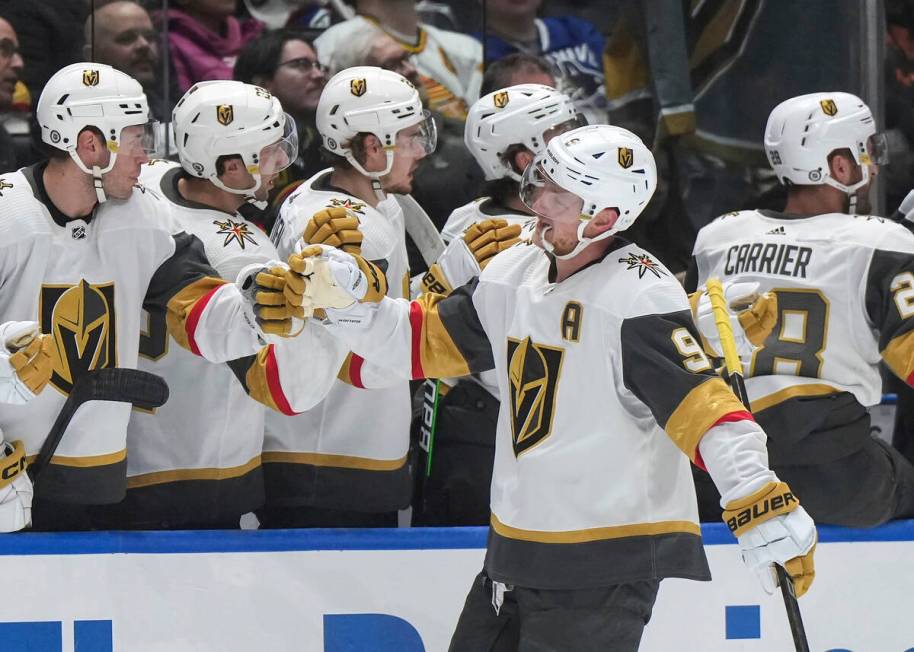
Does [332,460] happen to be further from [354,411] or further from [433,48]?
[433,48]

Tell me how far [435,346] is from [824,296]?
129 cm

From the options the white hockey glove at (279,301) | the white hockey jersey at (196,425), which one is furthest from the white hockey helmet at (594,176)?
the white hockey jersey at (196,425)

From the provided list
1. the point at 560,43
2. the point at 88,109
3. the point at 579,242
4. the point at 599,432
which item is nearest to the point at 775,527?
the point at 599,432

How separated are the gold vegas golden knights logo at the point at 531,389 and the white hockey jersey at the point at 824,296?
116 cm

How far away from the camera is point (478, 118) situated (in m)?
4.25

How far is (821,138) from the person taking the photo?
4.11 meters

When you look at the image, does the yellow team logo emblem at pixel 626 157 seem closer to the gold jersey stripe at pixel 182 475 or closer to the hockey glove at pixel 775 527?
the hockey glove at pixel 775 527

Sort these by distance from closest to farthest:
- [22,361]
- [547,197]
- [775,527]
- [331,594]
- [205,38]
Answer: [775,527]
[547,197]
[22,361]
[331,594]
[205,38]

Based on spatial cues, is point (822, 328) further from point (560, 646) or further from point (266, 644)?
point (266, 644)

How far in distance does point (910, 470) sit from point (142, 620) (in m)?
2.11

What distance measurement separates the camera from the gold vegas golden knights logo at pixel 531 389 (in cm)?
294

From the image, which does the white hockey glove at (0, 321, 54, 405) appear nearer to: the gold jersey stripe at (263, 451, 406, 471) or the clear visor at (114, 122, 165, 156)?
the clear visor at (114, 122, 165, 156)

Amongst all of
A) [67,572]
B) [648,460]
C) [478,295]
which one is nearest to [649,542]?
[648,460]

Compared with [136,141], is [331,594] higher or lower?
lower
